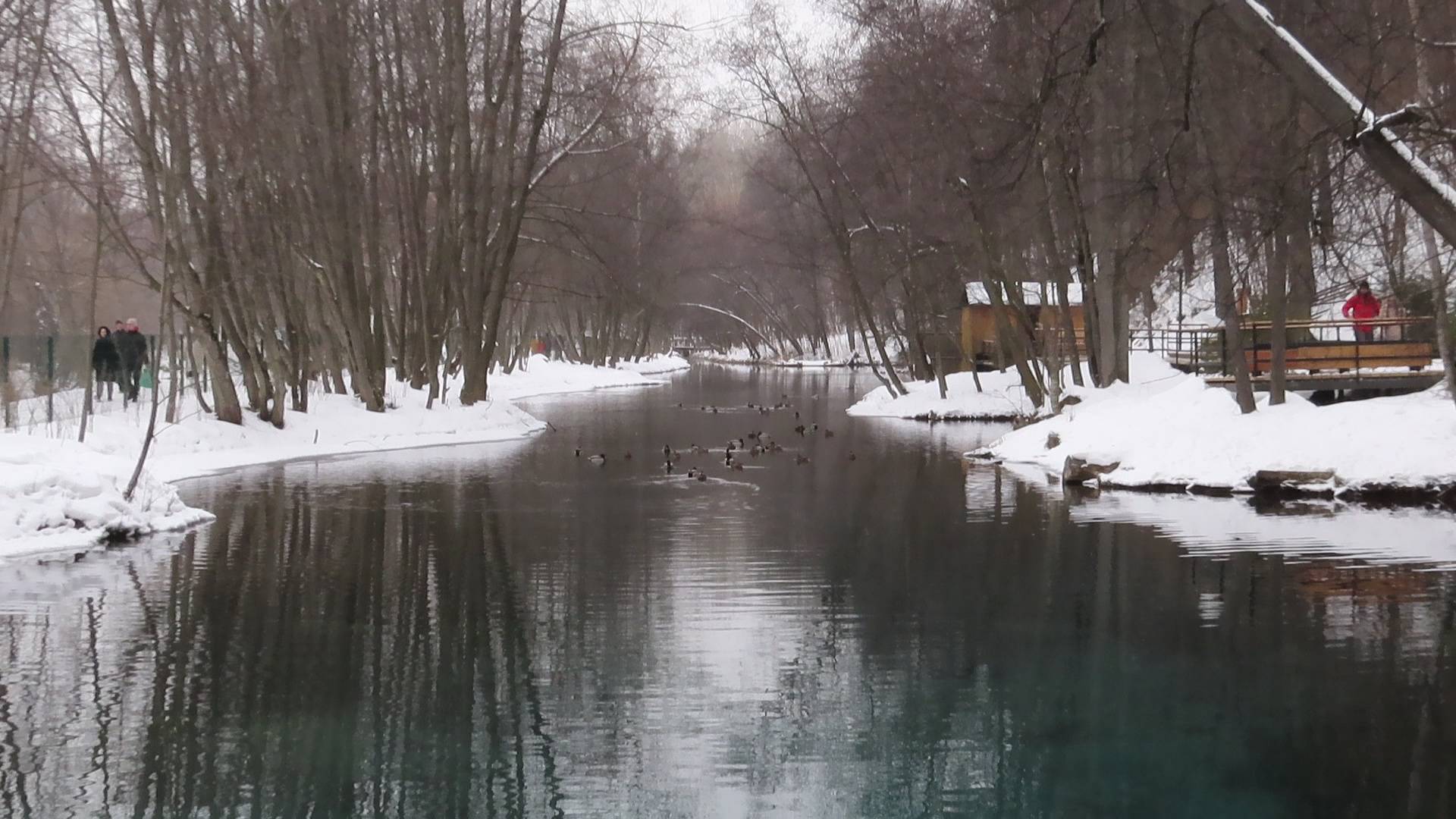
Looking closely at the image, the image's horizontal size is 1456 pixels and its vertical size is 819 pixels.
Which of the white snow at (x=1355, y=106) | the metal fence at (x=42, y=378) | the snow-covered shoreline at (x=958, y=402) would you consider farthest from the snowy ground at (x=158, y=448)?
the white snow at (x=1355, y=106)

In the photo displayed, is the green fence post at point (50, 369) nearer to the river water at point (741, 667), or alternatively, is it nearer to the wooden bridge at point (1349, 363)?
the river water at point (741, 667)

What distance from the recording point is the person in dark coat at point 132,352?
2897cm

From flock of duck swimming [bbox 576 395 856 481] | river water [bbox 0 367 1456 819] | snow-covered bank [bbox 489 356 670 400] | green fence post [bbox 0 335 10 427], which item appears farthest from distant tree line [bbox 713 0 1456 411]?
green fence post [bbox 0 335 10 427]

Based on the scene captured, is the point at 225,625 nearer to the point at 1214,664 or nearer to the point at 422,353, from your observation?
the point at 1214,664

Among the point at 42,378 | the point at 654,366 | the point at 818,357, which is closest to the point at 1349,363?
the point at 42,378

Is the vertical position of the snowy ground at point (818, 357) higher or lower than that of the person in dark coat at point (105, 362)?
higher

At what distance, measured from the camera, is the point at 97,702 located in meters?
8.57

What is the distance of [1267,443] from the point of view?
19.7 metres

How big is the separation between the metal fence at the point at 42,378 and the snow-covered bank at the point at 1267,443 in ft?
53.1

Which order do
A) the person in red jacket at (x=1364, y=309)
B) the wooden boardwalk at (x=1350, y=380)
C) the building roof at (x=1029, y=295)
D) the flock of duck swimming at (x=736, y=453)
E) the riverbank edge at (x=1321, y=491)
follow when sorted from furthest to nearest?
the building roof at (x=1029, y=295), the person in red jacket at (x=1364, y=309), the wooden boardwalk at (x=1350, y=380), the flock of duck swimming at (x=736, y=453), the riverbank edge at (x=1321, y=491)

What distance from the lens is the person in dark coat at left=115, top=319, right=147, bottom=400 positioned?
2897 centimetres

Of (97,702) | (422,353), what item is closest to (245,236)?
(422,353)

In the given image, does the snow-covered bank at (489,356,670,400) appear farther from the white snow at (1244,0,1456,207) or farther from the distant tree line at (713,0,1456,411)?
the white snow at (1244,0,1456,207)

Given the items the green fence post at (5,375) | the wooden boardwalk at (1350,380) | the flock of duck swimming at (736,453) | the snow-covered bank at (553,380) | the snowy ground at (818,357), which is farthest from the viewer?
the snowy ground at (818,357)
